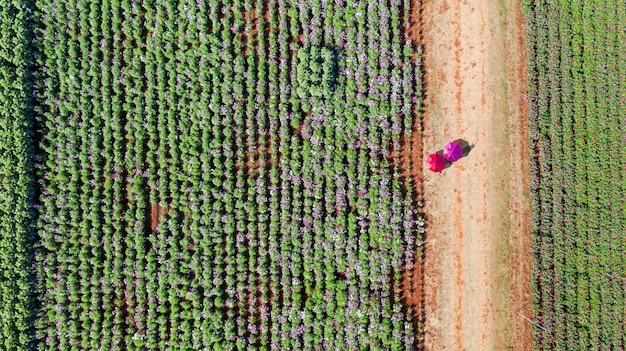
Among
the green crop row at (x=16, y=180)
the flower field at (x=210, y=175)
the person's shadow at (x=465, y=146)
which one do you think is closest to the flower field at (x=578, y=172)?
the person's shadow at (x=465, y=146)

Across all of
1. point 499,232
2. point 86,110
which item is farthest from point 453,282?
point 86,110

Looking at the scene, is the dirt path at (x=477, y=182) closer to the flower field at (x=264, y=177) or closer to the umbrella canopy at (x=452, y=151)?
the flower field at (x=264, y=177)

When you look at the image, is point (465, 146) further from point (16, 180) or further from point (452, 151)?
point (16, 180)

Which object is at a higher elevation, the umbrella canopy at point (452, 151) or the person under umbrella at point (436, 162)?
the umbrella canopy at point (452, 151)

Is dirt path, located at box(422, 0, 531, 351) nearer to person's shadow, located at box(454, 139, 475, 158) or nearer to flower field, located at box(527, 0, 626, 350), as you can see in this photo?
person's shadow, located at box(454, 139, 475, 158)

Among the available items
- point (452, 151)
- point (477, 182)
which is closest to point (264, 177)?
point (452, 151)

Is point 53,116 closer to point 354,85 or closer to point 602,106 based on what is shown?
point 354,85
